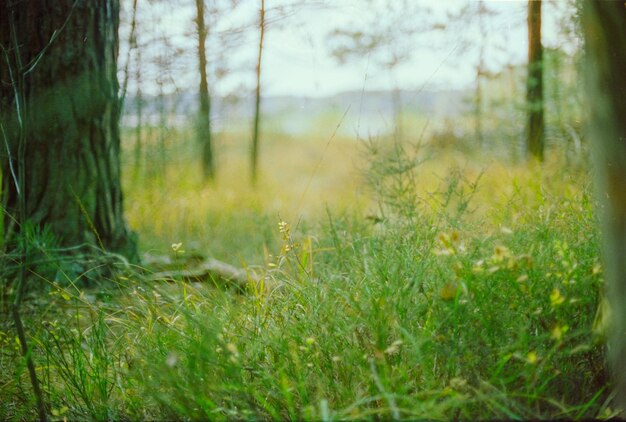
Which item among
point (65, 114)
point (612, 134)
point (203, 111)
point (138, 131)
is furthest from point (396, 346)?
point (203, 111)

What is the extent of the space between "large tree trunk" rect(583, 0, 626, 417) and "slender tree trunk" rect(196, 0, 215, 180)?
3.67 metres

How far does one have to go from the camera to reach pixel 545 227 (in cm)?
219

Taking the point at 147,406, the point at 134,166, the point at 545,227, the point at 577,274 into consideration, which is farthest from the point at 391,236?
the point at 134,166

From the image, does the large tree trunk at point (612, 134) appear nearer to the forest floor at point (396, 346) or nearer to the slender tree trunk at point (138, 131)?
the forest floor at point (396, 346)

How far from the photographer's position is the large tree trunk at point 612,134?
158 centimetres

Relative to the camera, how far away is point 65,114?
10.9 feet

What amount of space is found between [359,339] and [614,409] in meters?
0.73

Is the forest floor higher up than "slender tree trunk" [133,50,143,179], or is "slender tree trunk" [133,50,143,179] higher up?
"slender tree trunk" [133,50,143,179]

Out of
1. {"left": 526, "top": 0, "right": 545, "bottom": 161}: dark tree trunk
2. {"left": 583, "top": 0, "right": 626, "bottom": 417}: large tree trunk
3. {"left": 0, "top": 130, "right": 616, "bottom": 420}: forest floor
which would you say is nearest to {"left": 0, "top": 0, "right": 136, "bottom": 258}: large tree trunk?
{"left": 0, "top": 130, "right": 616, "bottom": 420}: forest floor

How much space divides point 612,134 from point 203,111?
617 cm

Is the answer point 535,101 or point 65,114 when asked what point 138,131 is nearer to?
point 65,114

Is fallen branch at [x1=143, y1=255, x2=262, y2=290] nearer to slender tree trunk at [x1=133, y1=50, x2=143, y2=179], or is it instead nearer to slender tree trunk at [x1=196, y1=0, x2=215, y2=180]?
slender tree trunk at [x1=196, y1=0, x2=215, y2=180]

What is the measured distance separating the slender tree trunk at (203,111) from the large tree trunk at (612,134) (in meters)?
3.67

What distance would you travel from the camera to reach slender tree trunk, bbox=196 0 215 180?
5.54m
